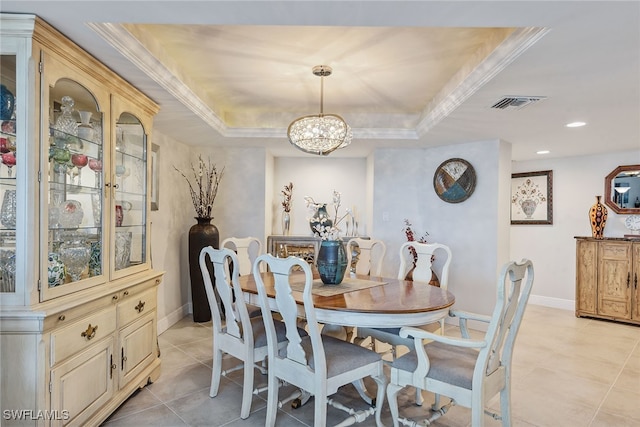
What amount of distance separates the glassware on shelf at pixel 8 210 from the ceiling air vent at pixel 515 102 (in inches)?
123

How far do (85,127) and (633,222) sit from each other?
5870 millimetres

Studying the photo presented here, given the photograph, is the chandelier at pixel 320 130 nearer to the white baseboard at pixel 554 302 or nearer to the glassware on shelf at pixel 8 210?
the glassware on shelf at pixel 8 210

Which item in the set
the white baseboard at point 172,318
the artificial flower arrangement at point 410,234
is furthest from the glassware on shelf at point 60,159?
the artificial flower arrangement at point 410,234

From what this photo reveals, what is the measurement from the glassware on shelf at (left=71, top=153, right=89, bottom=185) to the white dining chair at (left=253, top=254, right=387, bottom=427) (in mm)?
1153

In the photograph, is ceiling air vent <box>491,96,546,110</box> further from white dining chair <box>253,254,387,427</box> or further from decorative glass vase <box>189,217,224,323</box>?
decorative glass vase <box>189,217,224,323</box>

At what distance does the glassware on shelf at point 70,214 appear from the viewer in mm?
2059

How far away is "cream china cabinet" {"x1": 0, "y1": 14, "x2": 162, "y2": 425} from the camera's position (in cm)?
177

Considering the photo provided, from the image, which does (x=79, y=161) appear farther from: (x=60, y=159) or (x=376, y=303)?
(x=376, y=303)

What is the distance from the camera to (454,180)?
4.55m

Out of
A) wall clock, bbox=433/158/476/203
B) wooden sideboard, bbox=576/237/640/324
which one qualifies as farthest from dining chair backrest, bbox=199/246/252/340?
wooden sideboard, bbox=576/237/640/324

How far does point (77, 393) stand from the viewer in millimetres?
2016

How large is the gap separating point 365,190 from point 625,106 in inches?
125

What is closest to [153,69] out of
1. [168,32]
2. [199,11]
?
[168,32]

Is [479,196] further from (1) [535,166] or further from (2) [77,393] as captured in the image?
(2) [77,393]
